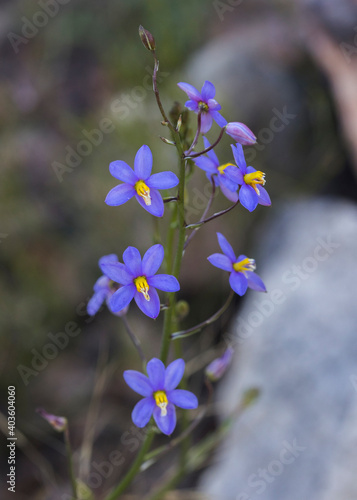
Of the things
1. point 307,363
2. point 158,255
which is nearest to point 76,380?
point 307,363

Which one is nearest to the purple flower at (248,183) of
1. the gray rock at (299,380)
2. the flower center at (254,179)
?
the flower center at (254,179)

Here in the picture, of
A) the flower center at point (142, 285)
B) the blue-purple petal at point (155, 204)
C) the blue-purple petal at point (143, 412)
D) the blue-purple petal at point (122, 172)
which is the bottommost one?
the blue-purple petal at point (143, 412)

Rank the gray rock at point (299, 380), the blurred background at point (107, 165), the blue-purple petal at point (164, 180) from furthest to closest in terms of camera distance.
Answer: the blurred background at point (107, 165), the gray rock at point (299, 380), the blue-purple petal at point (164, 180)

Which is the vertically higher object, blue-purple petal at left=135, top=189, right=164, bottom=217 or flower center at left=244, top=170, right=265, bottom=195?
blue-purple petal at left=135, top=189, right=164, bottom=217

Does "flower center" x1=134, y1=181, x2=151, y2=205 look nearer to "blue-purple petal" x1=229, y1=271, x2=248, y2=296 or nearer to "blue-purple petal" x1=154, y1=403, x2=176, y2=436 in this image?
"blue-purple petal" x1=229, y1=271, x2=248, y2=296

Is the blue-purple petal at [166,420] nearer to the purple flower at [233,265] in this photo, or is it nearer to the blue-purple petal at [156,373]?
the blue-purple petal at [156,373]

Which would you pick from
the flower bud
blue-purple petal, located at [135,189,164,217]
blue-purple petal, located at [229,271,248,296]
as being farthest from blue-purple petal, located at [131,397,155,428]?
the flower bud
